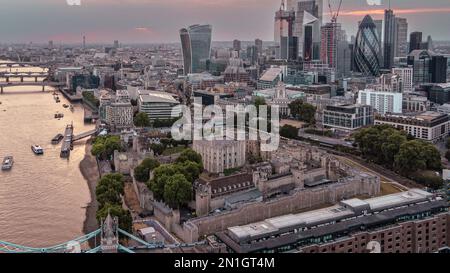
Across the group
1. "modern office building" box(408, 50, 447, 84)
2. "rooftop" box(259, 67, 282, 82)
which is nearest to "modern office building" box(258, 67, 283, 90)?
"rooftop" box(259, 67, 282, 82)

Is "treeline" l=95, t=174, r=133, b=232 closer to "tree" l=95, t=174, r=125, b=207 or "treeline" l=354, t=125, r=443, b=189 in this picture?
"tree" l=95, t=174, r=125, b=207

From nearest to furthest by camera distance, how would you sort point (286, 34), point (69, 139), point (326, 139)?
point (69, 139) → point (326, 139) → point (286, 34)

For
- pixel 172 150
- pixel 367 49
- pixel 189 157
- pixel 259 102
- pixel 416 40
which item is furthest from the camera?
pixel 416 40

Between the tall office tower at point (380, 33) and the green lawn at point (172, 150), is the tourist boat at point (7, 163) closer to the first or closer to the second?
the green lawn at point (172, 150)

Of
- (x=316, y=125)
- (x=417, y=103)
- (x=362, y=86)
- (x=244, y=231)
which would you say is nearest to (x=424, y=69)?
(x=362, y=86)

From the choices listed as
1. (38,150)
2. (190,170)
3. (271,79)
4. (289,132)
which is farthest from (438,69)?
(38,150)

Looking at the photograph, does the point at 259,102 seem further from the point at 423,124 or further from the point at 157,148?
the point at 157,148

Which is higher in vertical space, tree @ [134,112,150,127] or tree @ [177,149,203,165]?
tree @ [134,112,150,127]

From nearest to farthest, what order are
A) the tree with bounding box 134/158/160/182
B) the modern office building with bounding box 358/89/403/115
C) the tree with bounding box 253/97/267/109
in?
the tree with bounding box 134/158/160/182 → the modern office building with bounding box 358/89/403/115 → the tree with bounding box 253/97/267/109
